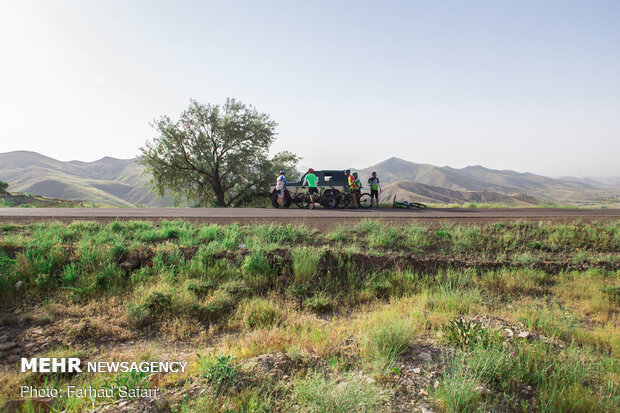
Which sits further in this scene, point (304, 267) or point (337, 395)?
point (304, 267)

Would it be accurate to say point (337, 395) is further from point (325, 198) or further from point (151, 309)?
point (325, 198)

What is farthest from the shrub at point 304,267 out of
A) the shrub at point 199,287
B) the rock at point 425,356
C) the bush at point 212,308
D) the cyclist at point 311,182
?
the cyclist at point 311,182

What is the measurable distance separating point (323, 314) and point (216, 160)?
77.1ft

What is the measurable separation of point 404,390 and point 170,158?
1028 inches

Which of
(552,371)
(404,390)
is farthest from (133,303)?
(552,371)

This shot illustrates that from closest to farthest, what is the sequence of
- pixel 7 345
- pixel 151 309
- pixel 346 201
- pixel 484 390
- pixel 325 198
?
1. pixel 484 390
2. pixel 7 345
3. pixel 151 309
4. pixel 325 198
5. pixel 346 201

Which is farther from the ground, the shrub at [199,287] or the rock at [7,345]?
the shrub at [199,287]

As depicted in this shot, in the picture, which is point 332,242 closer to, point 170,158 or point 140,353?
point 140,353

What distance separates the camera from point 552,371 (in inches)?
130

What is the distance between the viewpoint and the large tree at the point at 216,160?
25656 millimetres

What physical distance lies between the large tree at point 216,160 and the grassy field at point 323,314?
17660mm

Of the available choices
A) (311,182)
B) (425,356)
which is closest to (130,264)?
(425,356)

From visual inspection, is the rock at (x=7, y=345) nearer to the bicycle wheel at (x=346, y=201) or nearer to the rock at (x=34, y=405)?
the rock at (x=34, y=405)

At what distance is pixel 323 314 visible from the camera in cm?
564
